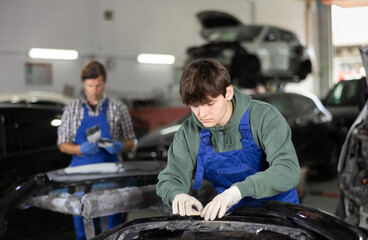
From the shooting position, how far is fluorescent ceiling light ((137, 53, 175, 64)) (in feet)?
40.1

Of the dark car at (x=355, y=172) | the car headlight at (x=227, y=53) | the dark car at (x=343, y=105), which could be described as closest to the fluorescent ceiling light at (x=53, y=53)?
the car headlight at (x=227, y=53)

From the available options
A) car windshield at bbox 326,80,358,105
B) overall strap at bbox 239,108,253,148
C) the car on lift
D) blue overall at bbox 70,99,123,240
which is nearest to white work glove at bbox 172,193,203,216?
overall strap at bbox 239,108,253,148

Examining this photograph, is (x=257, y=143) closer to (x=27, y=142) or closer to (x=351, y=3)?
(x=27, y=142)

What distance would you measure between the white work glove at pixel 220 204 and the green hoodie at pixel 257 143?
0.12 feet

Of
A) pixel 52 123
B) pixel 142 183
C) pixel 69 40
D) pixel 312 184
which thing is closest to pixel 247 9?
pixel 69 40

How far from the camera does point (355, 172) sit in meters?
3.74

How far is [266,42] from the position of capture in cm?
1083

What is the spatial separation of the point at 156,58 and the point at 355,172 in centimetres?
926

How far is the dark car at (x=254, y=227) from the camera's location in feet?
5.33

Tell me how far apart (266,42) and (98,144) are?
326 inches

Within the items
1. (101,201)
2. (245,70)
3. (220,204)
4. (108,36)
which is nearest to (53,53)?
(108,36)

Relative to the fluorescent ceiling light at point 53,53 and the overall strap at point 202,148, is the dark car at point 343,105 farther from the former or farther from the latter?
the fluorescent ceiling light at point 53,53

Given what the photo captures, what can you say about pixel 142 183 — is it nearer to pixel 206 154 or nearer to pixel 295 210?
pixel 206 154

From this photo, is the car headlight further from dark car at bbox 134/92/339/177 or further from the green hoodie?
the green hoodie
